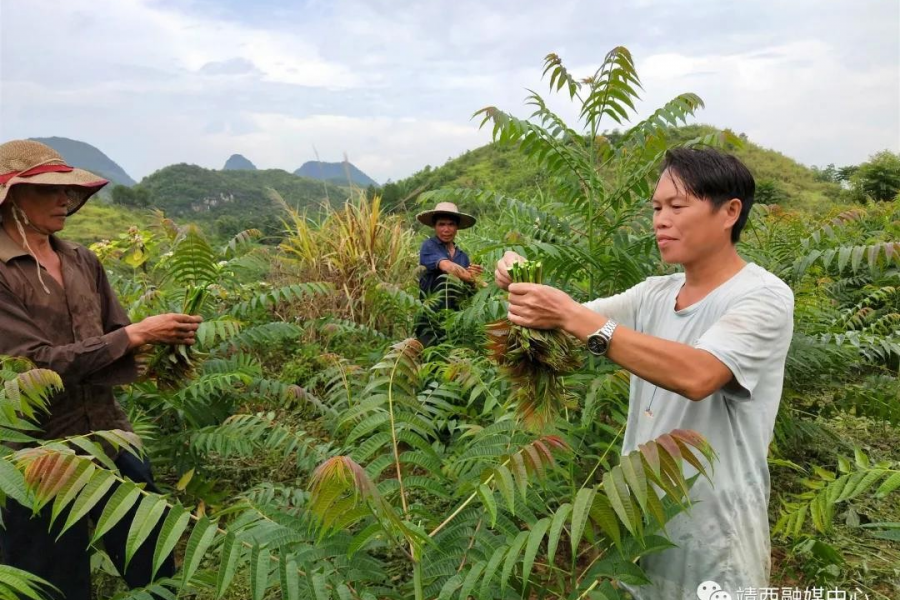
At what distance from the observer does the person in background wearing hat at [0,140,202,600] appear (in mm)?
2367

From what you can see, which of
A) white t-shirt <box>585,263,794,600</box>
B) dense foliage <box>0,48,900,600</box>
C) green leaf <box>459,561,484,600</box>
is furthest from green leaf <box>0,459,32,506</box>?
white t-shirt <box>585,263,794,600</box>

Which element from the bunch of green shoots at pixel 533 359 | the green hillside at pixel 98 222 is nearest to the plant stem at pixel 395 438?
the bunch of green shoots at pixel 533 359

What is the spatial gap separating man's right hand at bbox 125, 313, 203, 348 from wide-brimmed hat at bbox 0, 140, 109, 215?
0.68 metres

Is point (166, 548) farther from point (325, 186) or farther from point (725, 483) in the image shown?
point (325, 186)

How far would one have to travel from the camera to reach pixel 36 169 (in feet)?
8.12

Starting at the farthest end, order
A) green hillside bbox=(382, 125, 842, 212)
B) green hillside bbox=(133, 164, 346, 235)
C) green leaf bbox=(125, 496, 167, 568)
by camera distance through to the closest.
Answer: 1. green hillside bbox=(133, 164, 346, 235)
2. green hillside bbox=(382, 125, 842, 212)
3. green leaf bbox=(125, 496, 167, 568)

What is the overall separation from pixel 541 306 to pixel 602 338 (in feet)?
0.57

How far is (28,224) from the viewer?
250cm

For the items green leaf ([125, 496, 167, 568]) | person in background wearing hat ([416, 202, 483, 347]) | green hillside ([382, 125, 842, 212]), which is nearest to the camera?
green leaf ([125, 496, 167, 568])

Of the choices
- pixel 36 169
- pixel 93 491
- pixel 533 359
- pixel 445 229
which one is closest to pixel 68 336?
pixel 36 169

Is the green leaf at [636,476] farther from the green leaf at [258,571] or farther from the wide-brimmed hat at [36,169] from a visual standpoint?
the wide-brimmed hat at [36,169]

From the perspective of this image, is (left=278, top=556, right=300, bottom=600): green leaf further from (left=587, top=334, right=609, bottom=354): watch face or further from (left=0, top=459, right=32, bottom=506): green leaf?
(left=587, top=334, right=609, bottom=354): watch face

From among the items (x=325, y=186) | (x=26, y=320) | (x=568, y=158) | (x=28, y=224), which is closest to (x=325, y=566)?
(x=26, y=320)

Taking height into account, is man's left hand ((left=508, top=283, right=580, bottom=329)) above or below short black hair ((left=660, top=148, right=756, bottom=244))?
below
